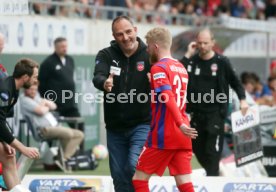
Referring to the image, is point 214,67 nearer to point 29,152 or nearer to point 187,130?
point 29,152

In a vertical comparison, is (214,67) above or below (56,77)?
above

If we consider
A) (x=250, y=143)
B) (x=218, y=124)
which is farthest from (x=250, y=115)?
(x=218, y=124)

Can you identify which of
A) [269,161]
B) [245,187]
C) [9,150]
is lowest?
[269,161]

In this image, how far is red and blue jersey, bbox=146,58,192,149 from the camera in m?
9.98

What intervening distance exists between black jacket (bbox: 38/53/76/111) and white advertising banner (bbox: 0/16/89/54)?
42cm

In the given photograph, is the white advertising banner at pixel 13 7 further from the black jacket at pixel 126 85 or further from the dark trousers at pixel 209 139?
the dark trousers at pixel 209 139

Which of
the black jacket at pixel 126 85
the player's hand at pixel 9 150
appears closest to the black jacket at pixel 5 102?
the player's hand at pixel 9 150

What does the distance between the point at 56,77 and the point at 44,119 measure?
3.39 ft

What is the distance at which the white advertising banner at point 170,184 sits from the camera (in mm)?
12125

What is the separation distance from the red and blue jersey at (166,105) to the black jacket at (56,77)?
7.17 m

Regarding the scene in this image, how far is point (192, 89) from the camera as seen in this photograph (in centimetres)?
Result: 1317

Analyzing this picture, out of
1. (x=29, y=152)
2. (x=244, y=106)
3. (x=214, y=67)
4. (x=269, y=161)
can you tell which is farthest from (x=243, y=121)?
(x=29, y=152)

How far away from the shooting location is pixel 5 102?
35.2ft

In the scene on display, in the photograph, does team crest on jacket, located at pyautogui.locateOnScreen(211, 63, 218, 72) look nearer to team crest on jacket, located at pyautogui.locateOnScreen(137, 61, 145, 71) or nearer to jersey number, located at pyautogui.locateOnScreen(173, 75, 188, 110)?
team crest on jacket, located at pyautogui.locateOnScreen(137, 61, 145, 71)
